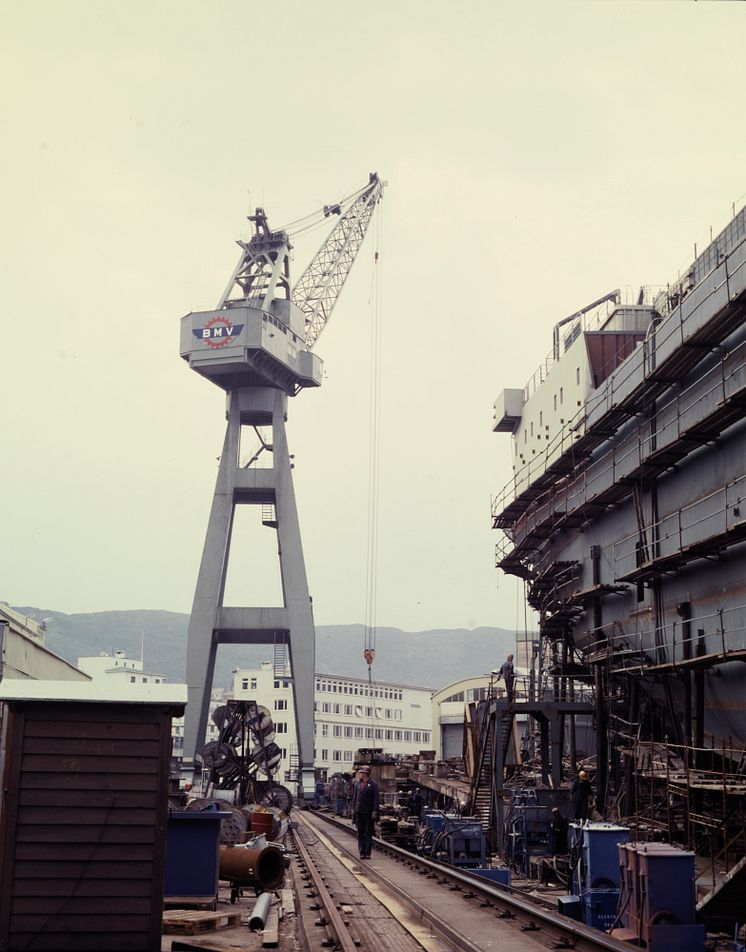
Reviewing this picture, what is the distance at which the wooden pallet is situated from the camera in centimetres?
1160

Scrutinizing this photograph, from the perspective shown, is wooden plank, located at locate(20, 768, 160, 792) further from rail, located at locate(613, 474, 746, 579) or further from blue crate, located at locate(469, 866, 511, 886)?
rail, located at locate(613, 474, 746, 579)

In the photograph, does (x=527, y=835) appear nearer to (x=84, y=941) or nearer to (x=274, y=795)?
(x=84, y=941)

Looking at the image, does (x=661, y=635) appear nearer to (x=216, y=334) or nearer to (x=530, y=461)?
(x=530, y=461)

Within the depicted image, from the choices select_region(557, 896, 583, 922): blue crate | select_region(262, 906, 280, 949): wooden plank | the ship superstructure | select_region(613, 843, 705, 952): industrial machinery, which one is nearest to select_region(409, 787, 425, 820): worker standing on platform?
the ship superstructure

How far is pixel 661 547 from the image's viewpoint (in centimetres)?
2800

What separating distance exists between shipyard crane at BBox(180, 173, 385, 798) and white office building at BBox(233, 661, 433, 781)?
30.0 m

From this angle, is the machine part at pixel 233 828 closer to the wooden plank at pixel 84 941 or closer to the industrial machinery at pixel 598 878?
the industrial machinery at pixel 598 878

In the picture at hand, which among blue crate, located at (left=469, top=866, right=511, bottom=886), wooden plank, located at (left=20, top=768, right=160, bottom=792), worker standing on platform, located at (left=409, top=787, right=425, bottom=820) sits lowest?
worker standing on platform, located at (left=409, top=787, right=425, bottom=820)

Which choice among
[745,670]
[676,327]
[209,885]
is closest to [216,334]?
[676,327]

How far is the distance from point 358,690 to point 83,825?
348 feet

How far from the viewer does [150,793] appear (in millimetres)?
10086

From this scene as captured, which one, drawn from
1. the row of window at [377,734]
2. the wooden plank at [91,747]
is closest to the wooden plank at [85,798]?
the wooden plank at [91,747]

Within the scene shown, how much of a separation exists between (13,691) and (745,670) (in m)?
17.0

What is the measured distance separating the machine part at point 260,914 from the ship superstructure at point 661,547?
7.19m
